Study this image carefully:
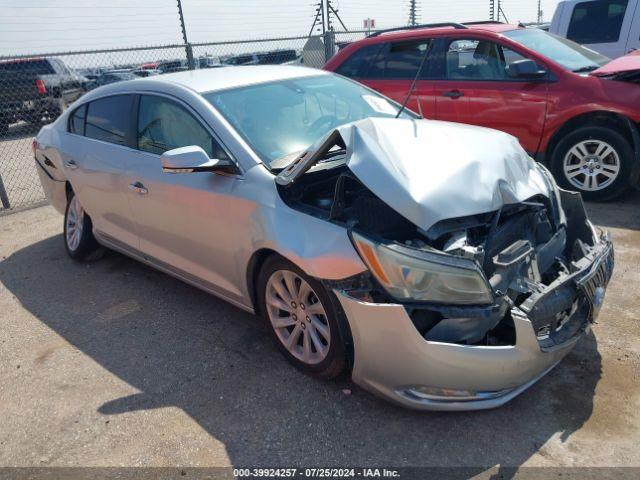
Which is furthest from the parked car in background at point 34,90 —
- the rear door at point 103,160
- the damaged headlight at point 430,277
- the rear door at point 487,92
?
the damaged headlight at point 430,277

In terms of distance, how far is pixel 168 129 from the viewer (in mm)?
3803

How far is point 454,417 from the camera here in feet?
8.94

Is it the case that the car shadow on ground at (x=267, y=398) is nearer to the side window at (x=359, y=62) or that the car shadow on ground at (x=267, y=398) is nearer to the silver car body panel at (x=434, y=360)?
the silver car body panel at (x=434, y=360)

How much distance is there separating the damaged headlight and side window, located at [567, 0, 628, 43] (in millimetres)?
8094

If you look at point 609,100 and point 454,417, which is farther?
point 609,100

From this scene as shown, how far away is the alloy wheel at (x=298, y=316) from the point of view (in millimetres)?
2920

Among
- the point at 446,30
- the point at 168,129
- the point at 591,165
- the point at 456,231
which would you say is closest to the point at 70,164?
the point at 168,129

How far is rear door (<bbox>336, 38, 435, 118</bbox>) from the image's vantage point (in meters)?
6.45

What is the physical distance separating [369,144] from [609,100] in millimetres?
3713

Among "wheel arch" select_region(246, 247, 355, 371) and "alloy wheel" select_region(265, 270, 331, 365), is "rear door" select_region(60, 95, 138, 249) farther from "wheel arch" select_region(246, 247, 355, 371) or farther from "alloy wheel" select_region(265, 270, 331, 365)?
"alloy wheel" select_region(265, 270, 331, 365)

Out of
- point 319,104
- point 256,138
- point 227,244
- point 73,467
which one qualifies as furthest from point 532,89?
point 73,467

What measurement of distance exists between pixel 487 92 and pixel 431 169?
3.68 meters

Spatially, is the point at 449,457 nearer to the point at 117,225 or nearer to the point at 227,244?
the point at 227,244

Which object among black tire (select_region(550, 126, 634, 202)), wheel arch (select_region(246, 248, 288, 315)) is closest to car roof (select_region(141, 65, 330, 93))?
wheel arch (select_region(246, 248, 288, 315))
